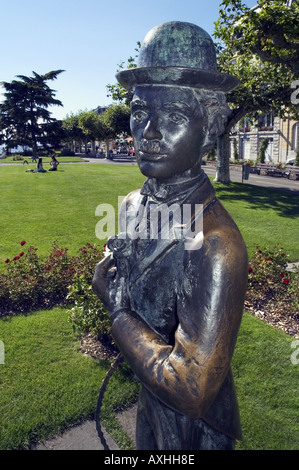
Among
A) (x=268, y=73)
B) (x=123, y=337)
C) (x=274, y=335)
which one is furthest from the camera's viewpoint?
(x=268, y=73)

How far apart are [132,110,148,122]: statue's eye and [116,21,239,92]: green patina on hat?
0.50 ft

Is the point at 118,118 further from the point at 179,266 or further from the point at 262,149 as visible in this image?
the point at 179,266

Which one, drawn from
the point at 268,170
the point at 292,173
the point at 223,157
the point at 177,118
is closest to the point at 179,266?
the point at 177,118

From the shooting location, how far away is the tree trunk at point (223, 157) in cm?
2333

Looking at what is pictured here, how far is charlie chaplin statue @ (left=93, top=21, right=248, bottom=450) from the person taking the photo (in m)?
1.78

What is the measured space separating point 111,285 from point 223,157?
2302cm

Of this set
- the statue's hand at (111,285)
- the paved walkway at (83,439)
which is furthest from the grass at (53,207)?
the statue's hand at (111,285)

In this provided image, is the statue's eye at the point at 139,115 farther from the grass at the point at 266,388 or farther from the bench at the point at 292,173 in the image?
the bench at the point at 292,173

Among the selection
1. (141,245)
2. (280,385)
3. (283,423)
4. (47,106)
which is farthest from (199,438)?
(47,106)

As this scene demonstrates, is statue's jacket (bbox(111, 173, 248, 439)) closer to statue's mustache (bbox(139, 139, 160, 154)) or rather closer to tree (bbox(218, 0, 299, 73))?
statue's mustache (bbox(139, 139, 160, 154))

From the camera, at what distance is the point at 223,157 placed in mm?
24062

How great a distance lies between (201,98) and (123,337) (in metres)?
1.30
